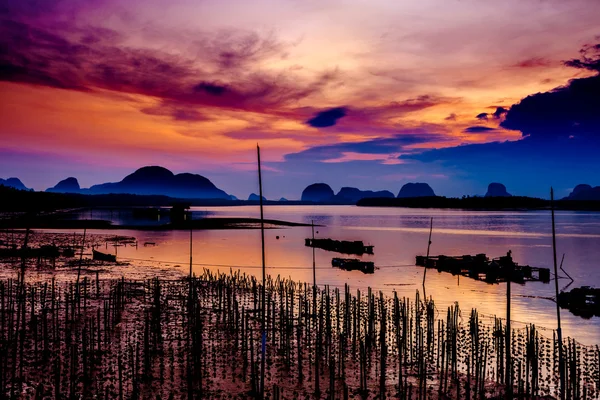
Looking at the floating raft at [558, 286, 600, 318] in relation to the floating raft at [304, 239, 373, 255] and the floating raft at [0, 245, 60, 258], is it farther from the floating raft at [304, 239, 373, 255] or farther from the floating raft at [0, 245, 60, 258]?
the floating raft at [0, 245, 60, 258]

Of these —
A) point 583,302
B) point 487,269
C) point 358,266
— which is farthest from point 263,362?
point 487,269

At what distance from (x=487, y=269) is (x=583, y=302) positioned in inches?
596

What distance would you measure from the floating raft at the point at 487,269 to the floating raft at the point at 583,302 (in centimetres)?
977

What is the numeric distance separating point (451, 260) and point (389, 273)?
28.4 ft

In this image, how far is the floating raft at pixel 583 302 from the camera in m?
35.0

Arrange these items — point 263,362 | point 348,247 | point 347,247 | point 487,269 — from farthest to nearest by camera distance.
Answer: point 347,247
point 348,247
point 487,269
point 263,362

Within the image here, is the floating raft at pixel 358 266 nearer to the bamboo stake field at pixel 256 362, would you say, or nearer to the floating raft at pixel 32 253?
the bamboo stake field at pixel 256 362

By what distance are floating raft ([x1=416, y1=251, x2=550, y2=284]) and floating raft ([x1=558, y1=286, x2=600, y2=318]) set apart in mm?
9773

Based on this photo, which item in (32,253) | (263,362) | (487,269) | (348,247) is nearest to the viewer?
(263,362)

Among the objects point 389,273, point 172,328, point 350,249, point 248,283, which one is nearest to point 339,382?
point 172,328

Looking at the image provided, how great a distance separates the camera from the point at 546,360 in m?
23.7

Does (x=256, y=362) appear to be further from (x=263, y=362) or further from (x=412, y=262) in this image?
(x=412, y=262)

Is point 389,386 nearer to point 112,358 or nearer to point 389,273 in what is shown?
point 112,358

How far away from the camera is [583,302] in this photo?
36000 millimetres
